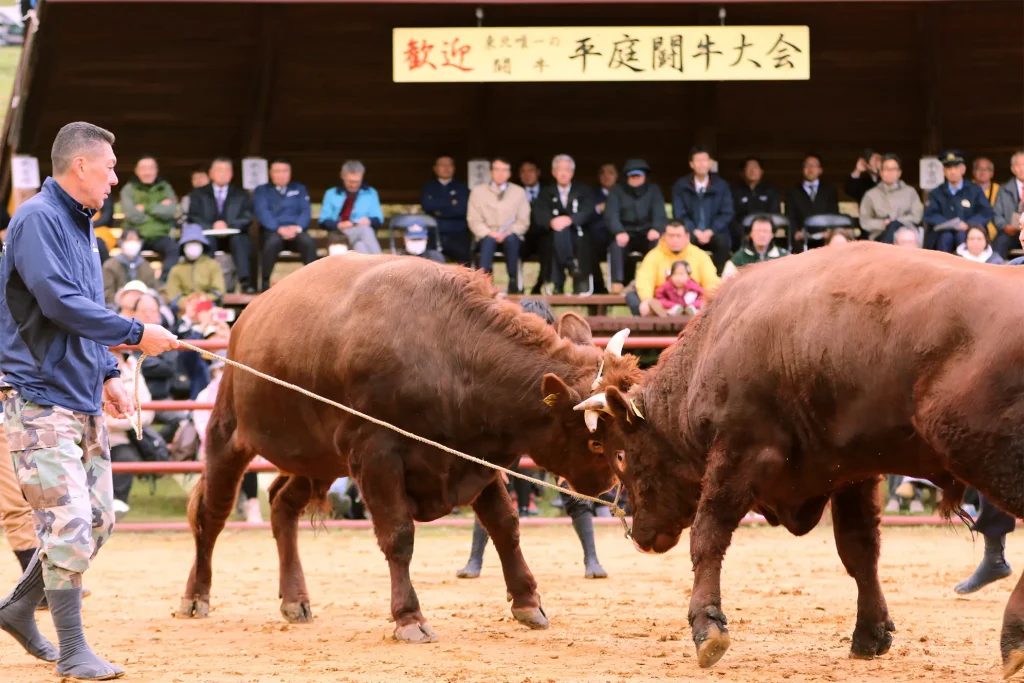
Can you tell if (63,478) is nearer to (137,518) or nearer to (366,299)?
(366,299)

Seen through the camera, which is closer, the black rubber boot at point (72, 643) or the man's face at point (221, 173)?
the black rubber boot at point (72, 643)

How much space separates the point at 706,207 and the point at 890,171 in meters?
2.17

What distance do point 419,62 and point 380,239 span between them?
418 centimetres

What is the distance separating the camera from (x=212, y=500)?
24.8ft

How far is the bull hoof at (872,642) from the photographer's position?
595cm

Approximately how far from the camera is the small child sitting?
44.9 ft

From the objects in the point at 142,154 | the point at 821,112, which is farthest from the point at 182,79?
the point at 821,112

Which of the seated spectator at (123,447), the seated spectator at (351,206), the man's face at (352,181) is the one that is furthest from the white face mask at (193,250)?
the seated spectator at (123,447)

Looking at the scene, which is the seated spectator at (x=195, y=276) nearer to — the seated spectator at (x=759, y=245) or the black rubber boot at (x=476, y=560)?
the seated spectator at (x=759, y=245)

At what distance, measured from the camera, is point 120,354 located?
36.9 ft

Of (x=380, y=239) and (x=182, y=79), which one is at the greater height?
(x=182, y=79)

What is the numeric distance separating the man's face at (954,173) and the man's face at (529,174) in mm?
4636

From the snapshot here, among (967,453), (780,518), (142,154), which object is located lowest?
(780,518)

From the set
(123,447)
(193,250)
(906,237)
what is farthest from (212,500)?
(906,237)
